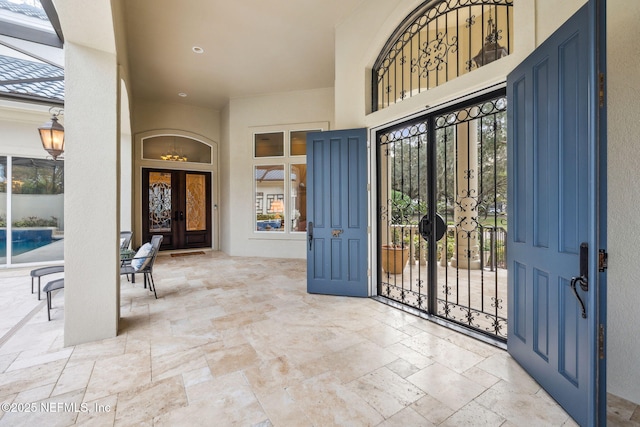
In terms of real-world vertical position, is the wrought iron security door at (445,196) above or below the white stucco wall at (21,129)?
below

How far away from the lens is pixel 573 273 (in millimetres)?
1729

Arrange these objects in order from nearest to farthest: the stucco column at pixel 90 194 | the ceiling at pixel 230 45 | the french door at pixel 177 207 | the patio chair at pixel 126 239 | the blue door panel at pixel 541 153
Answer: the blue door panel at pixel 541 153
the stucco column at pixel 90 194
the ceiling at pixel 230 45
the patio chair at pixel 126 239
the french door at pixel 177 207

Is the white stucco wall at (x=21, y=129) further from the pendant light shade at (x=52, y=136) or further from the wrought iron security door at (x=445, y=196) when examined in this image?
the wrought iron security door at (x=445, y=196)

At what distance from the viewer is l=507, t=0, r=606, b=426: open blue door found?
1.54 metres

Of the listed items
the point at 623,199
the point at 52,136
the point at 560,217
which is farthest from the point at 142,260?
the point at 623,199

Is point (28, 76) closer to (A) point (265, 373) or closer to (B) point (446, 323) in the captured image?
(A) point (265, 373)

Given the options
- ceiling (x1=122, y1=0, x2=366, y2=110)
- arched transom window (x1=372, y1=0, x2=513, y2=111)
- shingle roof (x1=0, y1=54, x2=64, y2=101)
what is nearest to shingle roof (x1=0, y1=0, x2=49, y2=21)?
ceiling (x1=122, y1=0, x2=366, y2=110)

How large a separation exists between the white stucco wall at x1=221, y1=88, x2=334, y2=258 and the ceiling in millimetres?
312

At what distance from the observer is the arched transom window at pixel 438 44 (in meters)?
2.95

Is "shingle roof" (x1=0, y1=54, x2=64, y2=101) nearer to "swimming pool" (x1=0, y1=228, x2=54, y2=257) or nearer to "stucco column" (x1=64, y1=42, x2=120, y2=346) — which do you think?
"stucco column" (x1=64, y1=42, x2=120, y2=346)

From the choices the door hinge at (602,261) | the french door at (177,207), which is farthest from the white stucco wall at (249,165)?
the door hinge at (602,261)

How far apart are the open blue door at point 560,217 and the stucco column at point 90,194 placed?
368 cm

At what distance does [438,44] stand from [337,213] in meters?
2.44

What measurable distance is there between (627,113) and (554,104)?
1.65ft
